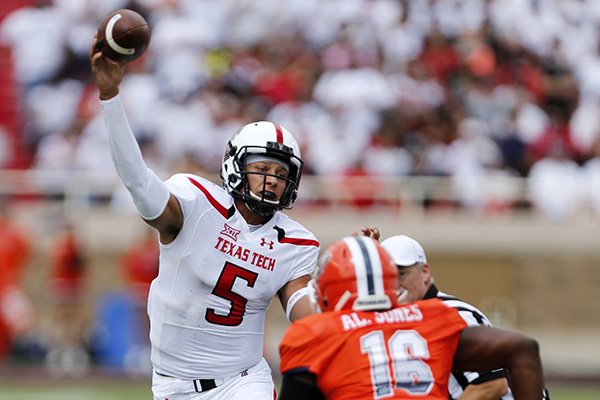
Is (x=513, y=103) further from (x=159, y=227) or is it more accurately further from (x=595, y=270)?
(x=159, y=227)

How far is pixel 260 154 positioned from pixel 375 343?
1661 mm

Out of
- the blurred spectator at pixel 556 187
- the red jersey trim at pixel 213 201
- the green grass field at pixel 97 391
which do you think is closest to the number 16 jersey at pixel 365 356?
the red jersey trim at pixel 213 201

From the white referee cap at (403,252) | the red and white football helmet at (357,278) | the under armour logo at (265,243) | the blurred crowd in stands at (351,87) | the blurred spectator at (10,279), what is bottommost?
the red and white football helmet at (357,278)

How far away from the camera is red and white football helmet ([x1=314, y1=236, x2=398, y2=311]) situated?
13.4 ft

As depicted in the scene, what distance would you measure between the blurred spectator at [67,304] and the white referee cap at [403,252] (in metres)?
8.17

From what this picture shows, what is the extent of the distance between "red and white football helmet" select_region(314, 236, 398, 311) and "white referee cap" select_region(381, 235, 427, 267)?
100cm

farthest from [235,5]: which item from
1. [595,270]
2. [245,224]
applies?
[245,224]

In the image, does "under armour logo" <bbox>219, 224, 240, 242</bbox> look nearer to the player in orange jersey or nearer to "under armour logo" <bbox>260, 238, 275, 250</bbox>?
"under armour logo" <bbox>260, 238, 275, 250</bbox>

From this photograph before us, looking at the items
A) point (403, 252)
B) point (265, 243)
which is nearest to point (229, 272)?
point (265, 243)

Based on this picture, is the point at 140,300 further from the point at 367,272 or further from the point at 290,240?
the point at 367,272

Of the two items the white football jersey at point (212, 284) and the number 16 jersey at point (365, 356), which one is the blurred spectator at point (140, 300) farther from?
the number 16 jersey at point (365, 356)

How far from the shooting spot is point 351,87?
14516 mm

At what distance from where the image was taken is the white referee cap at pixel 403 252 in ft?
17.0

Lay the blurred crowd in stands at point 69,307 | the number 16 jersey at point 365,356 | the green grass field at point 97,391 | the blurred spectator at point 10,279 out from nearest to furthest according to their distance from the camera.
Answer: the number 16 jersey at point 365,356, the green grass field at point 97,391, the blurred crowd in stands at point 69,307, the blurred spectator at point 10,279
